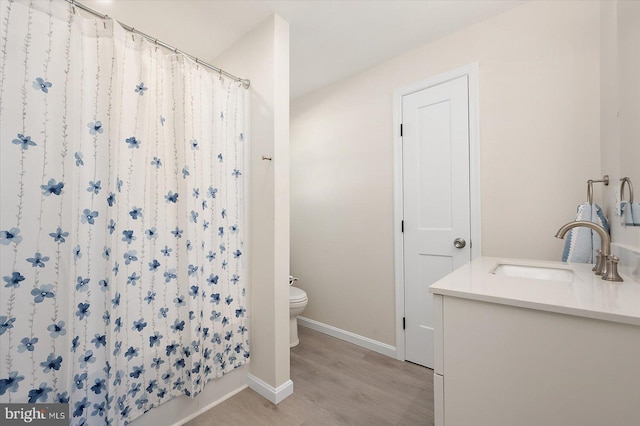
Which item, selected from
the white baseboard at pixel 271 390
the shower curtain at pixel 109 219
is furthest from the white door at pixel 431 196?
the shower curtain at pixel 109 219

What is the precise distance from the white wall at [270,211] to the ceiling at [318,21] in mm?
166

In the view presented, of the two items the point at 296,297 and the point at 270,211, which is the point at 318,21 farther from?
Result: the point at 296,297

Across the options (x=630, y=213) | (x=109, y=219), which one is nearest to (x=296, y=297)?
(x=109, y=219)

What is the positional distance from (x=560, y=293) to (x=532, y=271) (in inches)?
26.2

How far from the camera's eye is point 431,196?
2.11 meters

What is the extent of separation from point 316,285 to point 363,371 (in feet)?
3.35

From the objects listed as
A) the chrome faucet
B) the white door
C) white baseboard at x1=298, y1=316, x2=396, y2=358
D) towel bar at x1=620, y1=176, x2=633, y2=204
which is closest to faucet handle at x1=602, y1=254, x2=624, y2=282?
the chrome faucet

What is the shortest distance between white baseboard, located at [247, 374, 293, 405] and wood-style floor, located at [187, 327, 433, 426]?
0.09 ft

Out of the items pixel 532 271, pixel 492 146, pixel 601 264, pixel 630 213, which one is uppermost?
pixel 492 146

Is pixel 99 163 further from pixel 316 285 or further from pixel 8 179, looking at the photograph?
pixel 316 285

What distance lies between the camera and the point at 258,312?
1.86 metres

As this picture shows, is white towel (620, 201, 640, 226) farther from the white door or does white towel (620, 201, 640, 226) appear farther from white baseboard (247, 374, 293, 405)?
white baseboard (247, 374, 293, 405)

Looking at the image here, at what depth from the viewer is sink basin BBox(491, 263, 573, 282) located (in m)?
1.36

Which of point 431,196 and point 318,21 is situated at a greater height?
point 318,21
